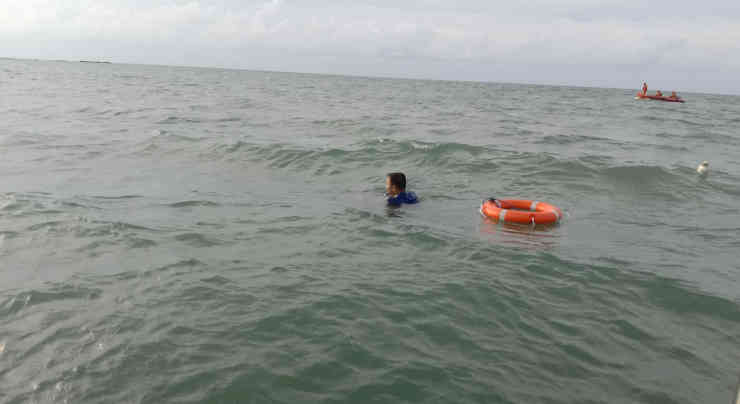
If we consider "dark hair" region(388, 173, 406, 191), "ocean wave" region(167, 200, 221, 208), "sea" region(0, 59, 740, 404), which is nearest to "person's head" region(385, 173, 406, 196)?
"dark hair" region(388, 173, 406, 191)

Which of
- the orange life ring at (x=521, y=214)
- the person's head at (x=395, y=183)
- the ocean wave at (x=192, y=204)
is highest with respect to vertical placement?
the person's head at (x=395, y=183)

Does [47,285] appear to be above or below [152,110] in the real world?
below

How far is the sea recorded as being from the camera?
3617 millimetres

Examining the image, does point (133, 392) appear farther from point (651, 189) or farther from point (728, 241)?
point (651, 189)

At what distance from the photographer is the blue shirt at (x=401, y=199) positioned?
28.7ft

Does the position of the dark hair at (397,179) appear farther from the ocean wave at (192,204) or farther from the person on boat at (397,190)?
the ocean wave at (192,204)

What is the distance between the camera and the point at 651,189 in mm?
11445

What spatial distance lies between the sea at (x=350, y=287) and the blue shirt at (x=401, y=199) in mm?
291

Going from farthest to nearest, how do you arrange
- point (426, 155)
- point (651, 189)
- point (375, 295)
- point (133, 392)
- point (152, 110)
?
point (152, 110)
point (426, 155)
point (651, 189)
point (375, 295)
point (133, 392)

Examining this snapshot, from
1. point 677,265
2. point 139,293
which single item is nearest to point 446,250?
point 677,265

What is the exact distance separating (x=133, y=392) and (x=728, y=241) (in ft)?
28.2

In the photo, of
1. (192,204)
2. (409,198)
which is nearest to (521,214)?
(409,198)

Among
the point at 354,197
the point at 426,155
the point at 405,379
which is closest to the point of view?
the point at 405,379

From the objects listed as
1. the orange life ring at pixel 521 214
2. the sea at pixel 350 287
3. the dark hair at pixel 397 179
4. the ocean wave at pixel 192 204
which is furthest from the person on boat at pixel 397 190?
the ocean wave at pixel 192 204
